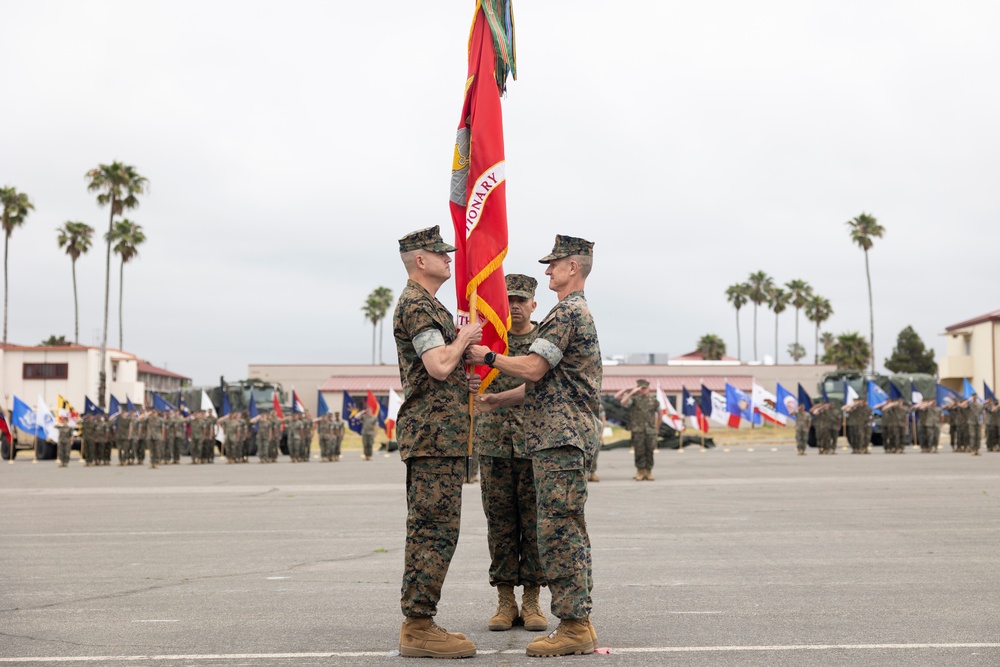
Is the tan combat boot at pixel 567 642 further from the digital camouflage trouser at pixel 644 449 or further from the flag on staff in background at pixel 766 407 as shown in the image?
the flag on staff in background at pixel 766 407

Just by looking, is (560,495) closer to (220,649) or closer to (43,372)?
(220,649)

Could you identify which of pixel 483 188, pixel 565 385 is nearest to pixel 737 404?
pixel 483 188

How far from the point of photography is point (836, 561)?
9.66 meters

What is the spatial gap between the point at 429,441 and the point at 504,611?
1.42 m

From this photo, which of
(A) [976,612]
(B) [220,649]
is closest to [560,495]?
(B) [220,649]

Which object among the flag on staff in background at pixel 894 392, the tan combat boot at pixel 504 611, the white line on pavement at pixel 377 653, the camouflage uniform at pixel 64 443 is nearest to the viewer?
Result: the white line on pavement at pixel 377 653

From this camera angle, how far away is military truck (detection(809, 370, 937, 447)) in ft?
135

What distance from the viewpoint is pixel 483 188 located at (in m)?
7.42

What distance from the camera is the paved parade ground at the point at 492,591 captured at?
6.18 metres

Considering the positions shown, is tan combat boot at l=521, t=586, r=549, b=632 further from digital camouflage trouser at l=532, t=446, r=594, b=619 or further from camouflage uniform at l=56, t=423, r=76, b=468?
camouflage uniform at l=56, t=423, r=76, b=468

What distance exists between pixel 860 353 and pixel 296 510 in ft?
237

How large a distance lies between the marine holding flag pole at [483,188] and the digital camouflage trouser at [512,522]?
0.76 metres

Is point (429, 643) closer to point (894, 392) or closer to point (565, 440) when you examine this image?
point (565, 440)

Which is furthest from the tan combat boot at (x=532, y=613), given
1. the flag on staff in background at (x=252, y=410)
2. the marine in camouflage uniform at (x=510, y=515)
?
the flag on staff in background at (x=252, y=410)
